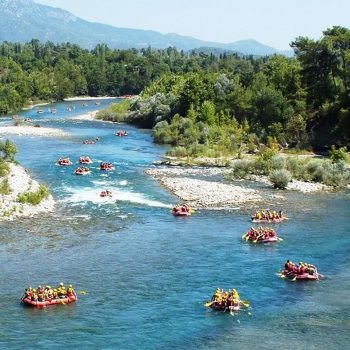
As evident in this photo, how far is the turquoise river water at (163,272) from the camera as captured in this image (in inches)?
1645

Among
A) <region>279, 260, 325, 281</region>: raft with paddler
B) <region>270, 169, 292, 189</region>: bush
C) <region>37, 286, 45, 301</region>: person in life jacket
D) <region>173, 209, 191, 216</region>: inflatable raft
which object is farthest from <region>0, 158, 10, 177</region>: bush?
<region>279, 260, 325, 281</region>: raft with paddler

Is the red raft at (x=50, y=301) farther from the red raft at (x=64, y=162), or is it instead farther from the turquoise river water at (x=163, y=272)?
the red raft at (x=64, y=162)

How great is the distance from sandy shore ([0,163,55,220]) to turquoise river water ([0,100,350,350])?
66.4 inches

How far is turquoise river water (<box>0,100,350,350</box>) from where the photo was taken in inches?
1645

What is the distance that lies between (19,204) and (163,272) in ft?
83.9

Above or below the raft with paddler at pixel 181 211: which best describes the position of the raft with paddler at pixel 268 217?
above

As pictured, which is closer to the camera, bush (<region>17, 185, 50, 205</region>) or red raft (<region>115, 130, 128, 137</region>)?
bush (<region>17, 185, 50, 205</region>)

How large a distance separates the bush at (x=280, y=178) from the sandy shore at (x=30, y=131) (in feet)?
213

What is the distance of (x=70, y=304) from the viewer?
46406mm

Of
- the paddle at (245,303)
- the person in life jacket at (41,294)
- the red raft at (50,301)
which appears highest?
the paddle at (245,303)

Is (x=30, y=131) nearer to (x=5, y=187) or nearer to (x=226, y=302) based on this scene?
(x=5, y=187)

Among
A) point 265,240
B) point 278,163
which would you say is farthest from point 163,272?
point 278,163

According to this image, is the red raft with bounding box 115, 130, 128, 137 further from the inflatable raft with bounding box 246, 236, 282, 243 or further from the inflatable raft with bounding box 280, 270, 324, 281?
the inflatable raft with bounding box 280, 270, 324, 281

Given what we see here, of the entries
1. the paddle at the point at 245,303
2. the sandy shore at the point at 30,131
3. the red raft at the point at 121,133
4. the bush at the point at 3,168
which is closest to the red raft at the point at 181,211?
the paddle at the point at 245,303
